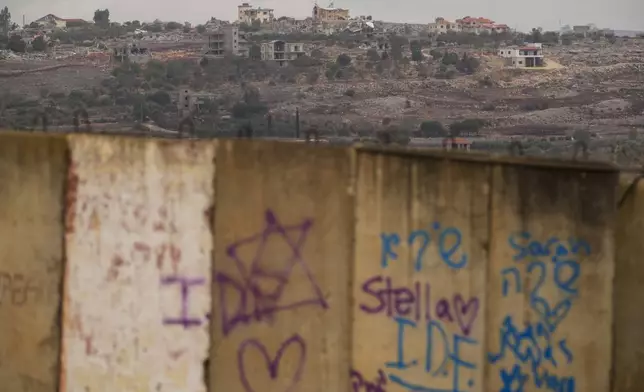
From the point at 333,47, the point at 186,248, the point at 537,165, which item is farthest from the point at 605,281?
the point at 333,47

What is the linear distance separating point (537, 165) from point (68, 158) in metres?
2.85

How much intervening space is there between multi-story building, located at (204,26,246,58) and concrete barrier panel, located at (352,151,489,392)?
346 ft

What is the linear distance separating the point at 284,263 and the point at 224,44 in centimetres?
11243

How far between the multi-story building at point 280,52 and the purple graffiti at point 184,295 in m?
101

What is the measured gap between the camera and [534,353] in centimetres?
618

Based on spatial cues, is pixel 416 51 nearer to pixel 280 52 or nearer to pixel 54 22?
pixel 280 52

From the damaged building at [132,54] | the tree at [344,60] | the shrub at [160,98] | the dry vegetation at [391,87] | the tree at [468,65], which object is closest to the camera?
the dry vegetation at [391,87]

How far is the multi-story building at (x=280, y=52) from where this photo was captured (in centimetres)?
10872

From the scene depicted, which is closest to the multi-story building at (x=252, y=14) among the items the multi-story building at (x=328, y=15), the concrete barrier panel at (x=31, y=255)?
the multi-story building at (x=328, y=15)

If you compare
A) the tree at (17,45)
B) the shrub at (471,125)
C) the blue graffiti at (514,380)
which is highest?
the tree at (17,45)

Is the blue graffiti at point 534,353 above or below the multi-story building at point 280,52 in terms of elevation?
below

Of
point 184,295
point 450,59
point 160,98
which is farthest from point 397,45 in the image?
point 184,295

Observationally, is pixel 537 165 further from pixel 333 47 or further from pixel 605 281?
pixel 333 47

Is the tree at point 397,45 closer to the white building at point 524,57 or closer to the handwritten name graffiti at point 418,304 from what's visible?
the white building at point 524,57
